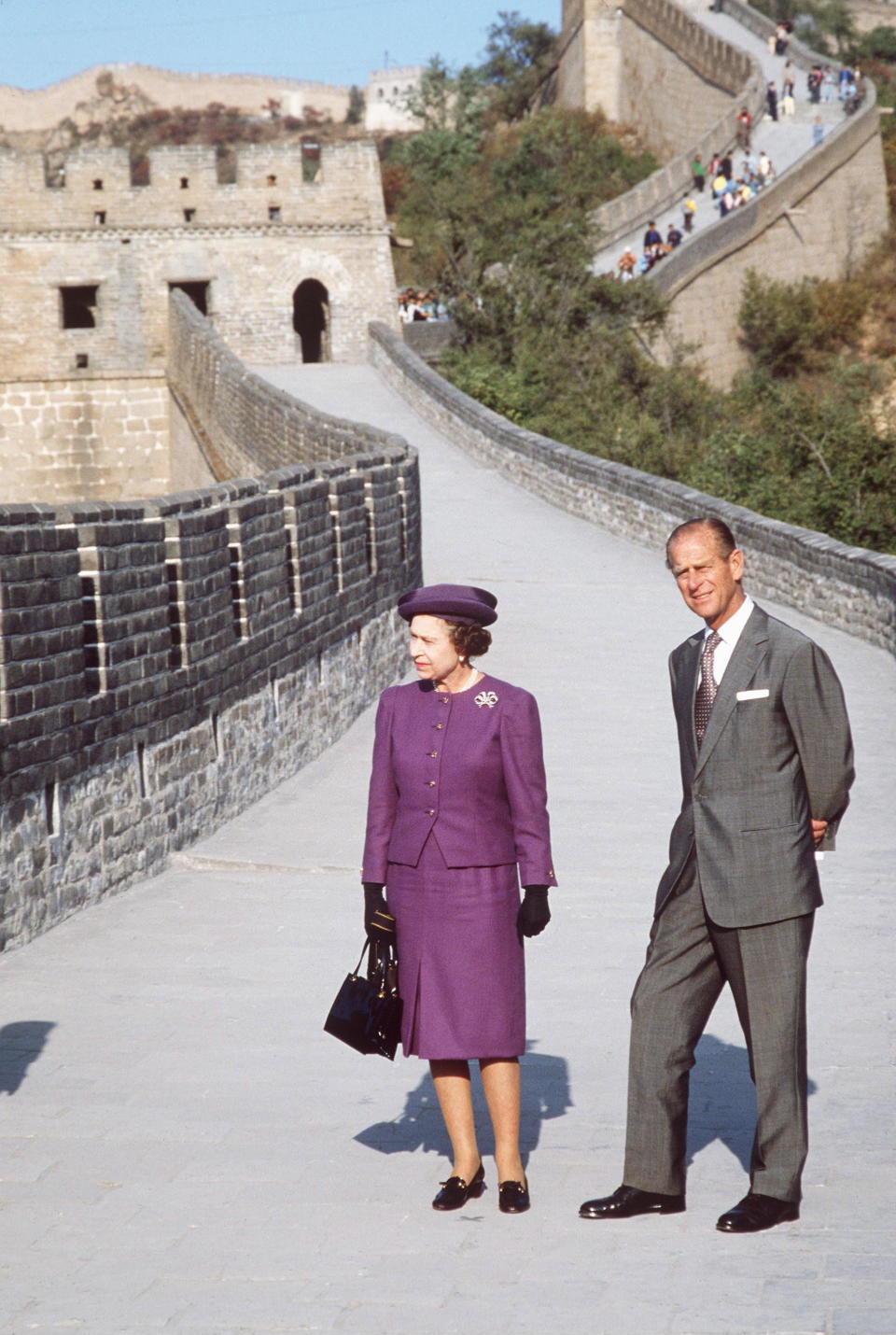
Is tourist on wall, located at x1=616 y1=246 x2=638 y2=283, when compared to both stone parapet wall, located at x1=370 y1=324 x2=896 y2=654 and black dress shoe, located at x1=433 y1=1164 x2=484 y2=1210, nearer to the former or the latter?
stone parapet wall, located at x1=370 y1=324 x2=896 y2=654

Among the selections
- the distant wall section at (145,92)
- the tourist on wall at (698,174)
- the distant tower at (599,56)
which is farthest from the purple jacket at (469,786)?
the distant wall section at (145,92)

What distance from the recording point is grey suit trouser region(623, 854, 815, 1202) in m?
4.87

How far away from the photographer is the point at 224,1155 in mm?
5414

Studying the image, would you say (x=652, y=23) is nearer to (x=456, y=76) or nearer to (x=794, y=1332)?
(x=456, y=76)

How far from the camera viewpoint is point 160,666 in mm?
9930

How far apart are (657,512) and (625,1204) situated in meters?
18.7

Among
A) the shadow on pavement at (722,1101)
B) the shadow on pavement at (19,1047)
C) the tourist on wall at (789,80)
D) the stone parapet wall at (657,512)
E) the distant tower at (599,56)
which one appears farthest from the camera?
the distant tower at (599,56)

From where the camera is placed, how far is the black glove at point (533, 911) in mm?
5062

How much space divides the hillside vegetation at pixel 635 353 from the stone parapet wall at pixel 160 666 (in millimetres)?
14018

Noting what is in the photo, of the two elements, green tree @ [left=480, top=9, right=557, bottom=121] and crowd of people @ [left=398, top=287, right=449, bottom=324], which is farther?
green tree @ [left=480, top=9, right=557, bottom=121]

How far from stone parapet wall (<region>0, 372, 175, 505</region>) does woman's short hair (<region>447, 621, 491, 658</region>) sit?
35.2 m

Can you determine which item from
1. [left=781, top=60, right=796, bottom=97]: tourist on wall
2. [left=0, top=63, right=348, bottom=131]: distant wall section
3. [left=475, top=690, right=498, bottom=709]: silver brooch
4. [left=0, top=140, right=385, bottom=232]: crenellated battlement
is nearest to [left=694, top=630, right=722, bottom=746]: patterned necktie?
[left=475, top=690, right=498, bottom=709]: silver brooch

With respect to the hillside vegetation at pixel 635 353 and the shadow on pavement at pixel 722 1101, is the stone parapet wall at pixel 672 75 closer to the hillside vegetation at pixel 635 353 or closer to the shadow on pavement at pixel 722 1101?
the hillside vegetation at pixel 635 353

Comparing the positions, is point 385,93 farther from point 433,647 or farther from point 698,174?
point 433,647
